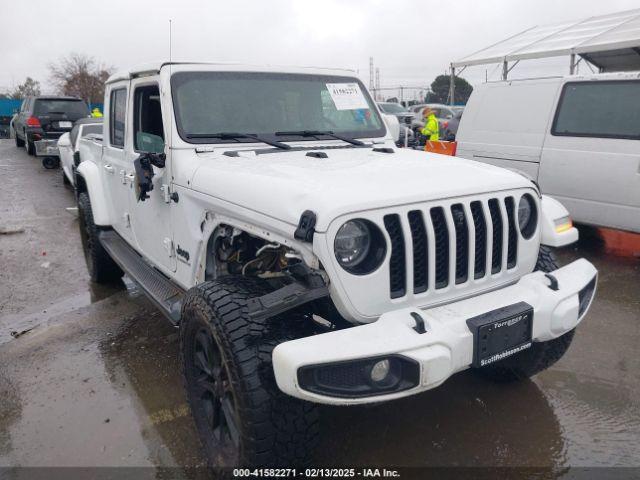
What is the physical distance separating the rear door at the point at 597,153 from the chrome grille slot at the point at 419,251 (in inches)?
163

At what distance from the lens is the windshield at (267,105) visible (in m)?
3.40

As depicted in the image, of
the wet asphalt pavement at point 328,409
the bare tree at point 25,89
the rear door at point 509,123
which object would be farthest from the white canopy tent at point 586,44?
the bare tree at point 25,89

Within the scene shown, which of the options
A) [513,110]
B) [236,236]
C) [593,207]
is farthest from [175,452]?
[513,110]

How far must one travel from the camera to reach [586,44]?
448 inches

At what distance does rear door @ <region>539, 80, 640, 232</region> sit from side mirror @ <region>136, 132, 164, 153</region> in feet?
14.8

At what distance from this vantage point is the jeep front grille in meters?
2.35

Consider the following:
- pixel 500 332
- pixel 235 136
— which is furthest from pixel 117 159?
pixel 500 332

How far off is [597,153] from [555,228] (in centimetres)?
326

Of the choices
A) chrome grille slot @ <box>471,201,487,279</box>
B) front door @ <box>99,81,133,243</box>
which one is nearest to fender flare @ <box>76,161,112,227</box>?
front door @ <box>99,81,133,243</box>


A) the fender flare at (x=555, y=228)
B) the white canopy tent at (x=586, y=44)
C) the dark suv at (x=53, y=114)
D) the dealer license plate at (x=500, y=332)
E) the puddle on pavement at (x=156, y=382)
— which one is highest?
the white canopy tent at (x=586, y=44)

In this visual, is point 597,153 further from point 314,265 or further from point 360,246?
point 314,265

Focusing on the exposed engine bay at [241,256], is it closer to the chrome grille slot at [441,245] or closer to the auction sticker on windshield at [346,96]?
the chrome grille slot at [441,245]

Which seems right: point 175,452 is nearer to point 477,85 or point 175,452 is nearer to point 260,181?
point 260,181

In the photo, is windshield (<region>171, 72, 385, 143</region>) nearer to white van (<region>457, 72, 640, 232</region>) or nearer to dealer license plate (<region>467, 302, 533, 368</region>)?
dealer license plate (<region>467, 302, 533, 368</region>)
